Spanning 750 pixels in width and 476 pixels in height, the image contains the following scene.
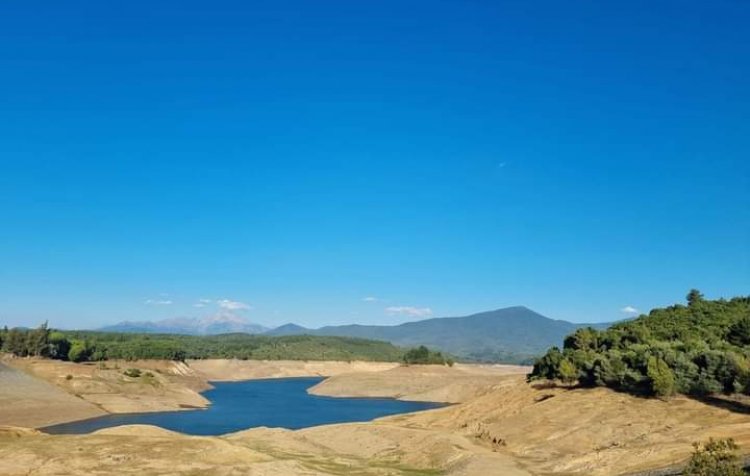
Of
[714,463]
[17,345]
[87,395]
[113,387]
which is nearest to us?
[714,463]

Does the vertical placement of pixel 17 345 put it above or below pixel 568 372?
above

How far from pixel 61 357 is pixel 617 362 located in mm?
139745

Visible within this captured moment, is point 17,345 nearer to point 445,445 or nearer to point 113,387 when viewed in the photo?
point 113,387

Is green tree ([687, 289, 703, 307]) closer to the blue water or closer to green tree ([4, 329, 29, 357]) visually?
the blue water

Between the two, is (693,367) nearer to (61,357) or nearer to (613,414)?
(613,414)

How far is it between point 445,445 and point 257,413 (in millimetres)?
64350

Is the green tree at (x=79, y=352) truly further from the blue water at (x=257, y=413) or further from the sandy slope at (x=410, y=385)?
the sandy slope at (x=410, y=385)

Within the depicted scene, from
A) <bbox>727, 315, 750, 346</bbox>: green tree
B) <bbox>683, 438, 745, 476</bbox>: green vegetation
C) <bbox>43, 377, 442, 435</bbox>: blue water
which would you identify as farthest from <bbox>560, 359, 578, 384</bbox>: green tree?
<bbox>683, 438, 745, 476</bbox>: green vegetation

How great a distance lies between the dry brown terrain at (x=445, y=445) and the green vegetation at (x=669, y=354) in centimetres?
238

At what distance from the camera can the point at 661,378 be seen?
60.7m

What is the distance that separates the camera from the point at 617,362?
70.9 m

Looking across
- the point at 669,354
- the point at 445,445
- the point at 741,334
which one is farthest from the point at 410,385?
the point at 445,445

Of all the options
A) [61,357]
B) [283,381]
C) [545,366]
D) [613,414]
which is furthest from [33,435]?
[283,381]

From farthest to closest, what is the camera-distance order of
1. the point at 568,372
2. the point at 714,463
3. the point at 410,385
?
the point at 410,385
the point at 568,372
the point at 714,463
